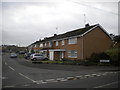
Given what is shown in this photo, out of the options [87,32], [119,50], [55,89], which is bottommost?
[55,89]

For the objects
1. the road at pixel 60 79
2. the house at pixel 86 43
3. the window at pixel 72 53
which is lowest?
the road at pixel 60 79

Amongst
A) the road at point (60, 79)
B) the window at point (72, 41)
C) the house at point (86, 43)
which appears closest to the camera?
the road at point (60, 79)

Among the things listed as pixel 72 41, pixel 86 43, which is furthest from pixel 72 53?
pixel 86 43

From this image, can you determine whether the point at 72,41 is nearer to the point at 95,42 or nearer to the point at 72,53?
the point at 72,53

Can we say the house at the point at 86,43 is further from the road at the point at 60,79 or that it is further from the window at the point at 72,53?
the road at the point at 60,79

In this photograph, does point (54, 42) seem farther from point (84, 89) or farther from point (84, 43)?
point (84, 89)

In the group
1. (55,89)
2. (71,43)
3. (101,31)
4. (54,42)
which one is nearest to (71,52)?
(71,43)

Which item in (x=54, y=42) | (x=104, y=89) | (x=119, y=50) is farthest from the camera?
(x=54, y=42)

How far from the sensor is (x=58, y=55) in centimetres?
4181

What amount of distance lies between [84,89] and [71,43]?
91.5 ft

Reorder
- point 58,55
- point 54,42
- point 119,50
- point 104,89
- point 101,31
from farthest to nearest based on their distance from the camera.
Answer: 1. point 54,42
2. point 58,55
3. point 101,31
4. point 119,50
5. point 104,89

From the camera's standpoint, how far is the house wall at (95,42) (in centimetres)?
3328

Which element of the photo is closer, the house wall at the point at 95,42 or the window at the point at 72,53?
the house wall at the point at 95,42

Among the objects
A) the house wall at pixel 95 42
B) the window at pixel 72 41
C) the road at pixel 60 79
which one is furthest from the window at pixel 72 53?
the road at pixel 60 79
